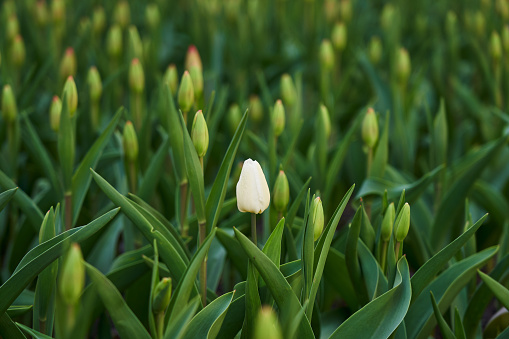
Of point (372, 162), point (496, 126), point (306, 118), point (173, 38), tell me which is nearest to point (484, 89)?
point (496, 126)

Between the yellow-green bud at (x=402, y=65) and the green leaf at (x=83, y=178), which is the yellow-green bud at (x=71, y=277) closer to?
the green leaf at (x=83, y=178)

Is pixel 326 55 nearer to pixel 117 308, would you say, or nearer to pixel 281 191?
pixel 281 191

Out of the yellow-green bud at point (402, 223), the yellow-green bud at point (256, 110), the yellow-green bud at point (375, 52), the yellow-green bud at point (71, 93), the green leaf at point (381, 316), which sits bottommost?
the yellow-green bud at point (256, 110)

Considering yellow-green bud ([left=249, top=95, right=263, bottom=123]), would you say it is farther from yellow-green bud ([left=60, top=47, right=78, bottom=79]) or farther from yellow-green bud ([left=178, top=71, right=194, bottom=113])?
yellow-green bud ([left=178, top=71, right=194, bottom=113])

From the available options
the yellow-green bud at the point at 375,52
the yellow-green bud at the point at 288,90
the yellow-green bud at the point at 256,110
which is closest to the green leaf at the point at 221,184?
the yellow-green bud at the point at 288,90

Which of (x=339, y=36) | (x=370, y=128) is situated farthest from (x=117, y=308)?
(x=339, y=36)

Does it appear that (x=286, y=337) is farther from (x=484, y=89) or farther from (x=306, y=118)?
(x=484, y=89)
